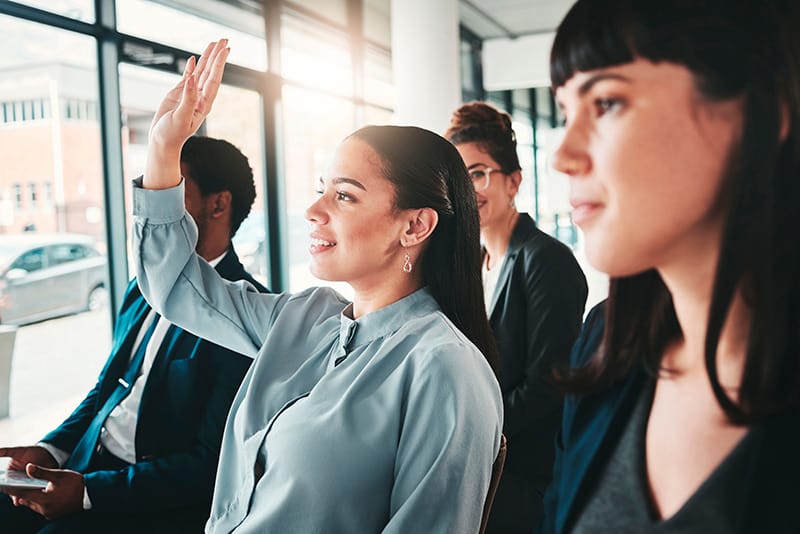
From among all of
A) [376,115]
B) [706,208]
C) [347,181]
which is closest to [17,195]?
[347,181]

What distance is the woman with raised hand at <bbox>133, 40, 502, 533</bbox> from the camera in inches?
51.5

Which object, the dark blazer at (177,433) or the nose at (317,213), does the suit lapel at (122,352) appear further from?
the nose at (317,213)

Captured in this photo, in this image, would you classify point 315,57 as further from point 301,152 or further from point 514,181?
point 514,181

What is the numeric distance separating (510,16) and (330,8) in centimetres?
314

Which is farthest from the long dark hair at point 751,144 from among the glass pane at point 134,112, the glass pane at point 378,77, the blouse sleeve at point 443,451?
the glass pane at point 378,77

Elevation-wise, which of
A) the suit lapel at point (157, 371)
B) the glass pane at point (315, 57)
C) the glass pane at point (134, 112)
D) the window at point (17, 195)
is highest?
the glass pane at point (315, 57)

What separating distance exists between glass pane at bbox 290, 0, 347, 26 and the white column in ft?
2.56

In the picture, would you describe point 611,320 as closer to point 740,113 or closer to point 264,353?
point 740,113

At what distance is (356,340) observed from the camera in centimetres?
154

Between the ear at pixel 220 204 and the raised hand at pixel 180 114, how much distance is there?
53cm

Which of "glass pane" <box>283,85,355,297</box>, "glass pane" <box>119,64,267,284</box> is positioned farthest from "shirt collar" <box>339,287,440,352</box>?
"glass pane" <box>283,85,355,297</box>

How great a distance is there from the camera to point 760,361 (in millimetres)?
634

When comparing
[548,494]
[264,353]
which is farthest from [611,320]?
[264,353]

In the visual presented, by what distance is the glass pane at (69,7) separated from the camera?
10.8 feet
